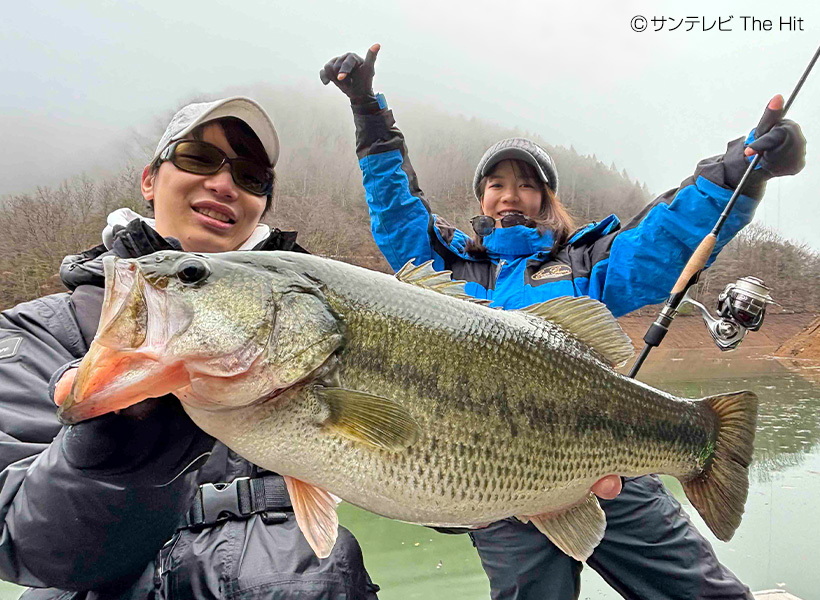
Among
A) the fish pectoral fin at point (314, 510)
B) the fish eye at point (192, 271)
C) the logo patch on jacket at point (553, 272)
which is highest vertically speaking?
the fish eye at point (192, 271)

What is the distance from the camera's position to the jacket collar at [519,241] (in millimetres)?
2947

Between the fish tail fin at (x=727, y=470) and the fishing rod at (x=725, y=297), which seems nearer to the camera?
the fish tail fin at (x=727, y=470)

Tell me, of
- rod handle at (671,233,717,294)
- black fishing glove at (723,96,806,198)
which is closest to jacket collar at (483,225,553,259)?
rod handle at (671,233,717,294)

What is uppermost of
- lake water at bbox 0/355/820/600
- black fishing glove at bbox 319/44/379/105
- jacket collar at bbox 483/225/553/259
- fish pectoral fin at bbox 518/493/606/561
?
black fishing glove at bbox 319/44/379/105

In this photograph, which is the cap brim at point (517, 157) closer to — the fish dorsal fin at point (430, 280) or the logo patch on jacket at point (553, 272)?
the logo patch on jacket at point (553, 272)

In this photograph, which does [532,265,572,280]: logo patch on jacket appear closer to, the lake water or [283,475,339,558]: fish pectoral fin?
[283,475,339,558]: fish pectoral fin

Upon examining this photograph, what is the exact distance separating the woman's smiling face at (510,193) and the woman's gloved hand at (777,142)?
45.1 inches

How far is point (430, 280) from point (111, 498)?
3.34 feet

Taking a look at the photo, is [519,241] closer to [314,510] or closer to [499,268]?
[499,268]

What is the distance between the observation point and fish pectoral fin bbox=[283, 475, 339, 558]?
128 cm

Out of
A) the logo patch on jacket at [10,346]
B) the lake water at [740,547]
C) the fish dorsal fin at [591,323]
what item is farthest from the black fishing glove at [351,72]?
the lake water at [740,547]

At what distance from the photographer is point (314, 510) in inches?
51.4

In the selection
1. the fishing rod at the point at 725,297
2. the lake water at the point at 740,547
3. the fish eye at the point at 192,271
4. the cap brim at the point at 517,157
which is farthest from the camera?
the lake water at the point at 740,547

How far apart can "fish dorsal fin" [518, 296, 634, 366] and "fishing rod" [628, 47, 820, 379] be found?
3.19 feet
